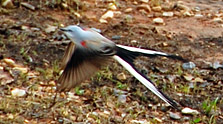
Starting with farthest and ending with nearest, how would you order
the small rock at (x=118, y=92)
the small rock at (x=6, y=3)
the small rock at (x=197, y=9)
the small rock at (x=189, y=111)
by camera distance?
the small rock at (x=197, y=9), the small rock at (x=6, y=3), the small rock at (x=118, y=92), the small rock at (x=189, y=111)

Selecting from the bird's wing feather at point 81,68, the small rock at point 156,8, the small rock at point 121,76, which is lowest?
the small rock at point 121,76

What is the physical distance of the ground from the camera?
3369 millimetres

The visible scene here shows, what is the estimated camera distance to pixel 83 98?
3.51 m

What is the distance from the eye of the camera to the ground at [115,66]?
3.37 meters

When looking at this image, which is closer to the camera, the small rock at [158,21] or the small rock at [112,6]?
the small rock at [158,21]

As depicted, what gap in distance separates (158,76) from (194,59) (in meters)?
0.53

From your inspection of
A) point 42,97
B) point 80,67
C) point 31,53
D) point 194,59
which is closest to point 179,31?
point 194,59

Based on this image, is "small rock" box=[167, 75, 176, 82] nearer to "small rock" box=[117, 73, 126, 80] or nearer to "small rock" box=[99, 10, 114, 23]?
"small rock" box=[117, 73, 126, 80]

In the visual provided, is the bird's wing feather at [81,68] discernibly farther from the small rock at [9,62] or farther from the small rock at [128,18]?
the small rock at [128,18]

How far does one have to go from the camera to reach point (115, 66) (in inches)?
156

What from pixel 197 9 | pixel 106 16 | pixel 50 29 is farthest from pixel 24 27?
pixel 197 9

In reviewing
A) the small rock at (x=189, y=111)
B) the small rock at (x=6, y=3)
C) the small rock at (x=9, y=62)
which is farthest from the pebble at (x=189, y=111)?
the small rock at (x=6, y=3)

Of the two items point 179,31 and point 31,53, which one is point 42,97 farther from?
point 179,31

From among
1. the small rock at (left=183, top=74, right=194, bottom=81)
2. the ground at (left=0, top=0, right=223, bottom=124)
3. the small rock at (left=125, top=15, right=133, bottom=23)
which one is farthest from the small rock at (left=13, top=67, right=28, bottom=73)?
the small rock at (left=125, top=15, right=133, bottom=23)
